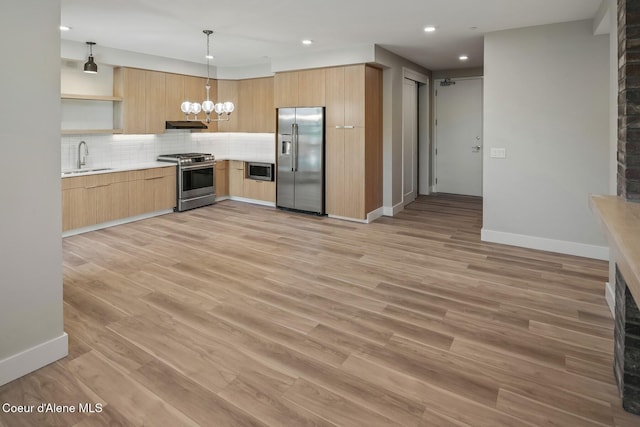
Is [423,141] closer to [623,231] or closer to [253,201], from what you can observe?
[253,201]

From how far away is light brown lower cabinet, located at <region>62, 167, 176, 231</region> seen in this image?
5.70 metres

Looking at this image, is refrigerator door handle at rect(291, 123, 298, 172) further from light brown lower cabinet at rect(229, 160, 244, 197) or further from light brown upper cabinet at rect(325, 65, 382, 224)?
light brown lower cabinet at rect(229, 160, 244, 197)

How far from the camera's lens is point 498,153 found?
5234 mm

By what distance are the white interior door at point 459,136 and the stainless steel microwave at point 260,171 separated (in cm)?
386

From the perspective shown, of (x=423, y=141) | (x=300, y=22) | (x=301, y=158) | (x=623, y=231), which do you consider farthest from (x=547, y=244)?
(x=423, y=141)

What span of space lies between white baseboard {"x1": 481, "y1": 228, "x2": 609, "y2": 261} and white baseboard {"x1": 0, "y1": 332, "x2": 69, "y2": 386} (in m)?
4.89

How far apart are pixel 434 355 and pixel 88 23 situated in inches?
212

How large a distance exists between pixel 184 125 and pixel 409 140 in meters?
4.34

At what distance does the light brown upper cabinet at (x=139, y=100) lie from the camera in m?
6.66

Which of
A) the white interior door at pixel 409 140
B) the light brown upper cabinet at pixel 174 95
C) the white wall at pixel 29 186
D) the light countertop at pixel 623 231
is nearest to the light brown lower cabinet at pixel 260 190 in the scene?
the light brown upper cabinet at pixel 174 95

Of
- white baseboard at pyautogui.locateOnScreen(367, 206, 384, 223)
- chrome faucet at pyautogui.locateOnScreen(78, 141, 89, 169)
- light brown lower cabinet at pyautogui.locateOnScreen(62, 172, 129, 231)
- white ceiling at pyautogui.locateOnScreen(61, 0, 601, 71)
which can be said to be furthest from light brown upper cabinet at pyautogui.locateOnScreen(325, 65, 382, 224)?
chrome faucet at pyautogui.locateOnScreen(78, 141, 89, 169)

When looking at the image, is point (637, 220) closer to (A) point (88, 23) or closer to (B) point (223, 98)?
(A) point (88, 23)

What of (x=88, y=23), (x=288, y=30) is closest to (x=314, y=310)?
(x=288, y=30)

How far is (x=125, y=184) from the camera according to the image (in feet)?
21.1
